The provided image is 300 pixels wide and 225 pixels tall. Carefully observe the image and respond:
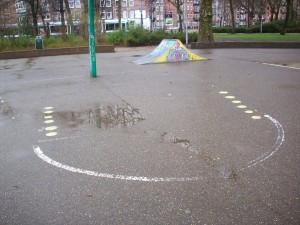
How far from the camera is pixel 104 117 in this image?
258 inches

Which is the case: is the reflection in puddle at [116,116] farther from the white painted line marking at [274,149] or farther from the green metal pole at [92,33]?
the green metal pole at [92,33]

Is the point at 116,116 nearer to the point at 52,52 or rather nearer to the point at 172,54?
the point at 172,54

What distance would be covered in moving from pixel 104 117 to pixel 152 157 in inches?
91.2

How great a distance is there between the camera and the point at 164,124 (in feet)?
19.5

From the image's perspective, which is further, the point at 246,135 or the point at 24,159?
the point at 246,135

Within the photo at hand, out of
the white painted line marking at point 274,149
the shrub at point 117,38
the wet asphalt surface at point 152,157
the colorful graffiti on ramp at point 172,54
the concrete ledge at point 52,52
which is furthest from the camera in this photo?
the shrub at point 117,38

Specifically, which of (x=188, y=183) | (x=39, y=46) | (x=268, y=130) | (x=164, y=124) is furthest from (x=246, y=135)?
(x=39, y=46)

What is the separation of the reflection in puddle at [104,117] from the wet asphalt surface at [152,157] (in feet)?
0.06

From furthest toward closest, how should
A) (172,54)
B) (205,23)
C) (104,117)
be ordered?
(205,23) → (172,54) → (104,117)

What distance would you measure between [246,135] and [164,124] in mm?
1416

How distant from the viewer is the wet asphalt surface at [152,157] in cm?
325

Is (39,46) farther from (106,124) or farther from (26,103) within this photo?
(106,124)

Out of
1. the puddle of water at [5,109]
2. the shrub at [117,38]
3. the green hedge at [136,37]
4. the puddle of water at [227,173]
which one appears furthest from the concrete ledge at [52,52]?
the puddle of water at [227,173]

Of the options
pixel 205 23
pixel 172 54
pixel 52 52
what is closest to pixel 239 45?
pixel 205 23
